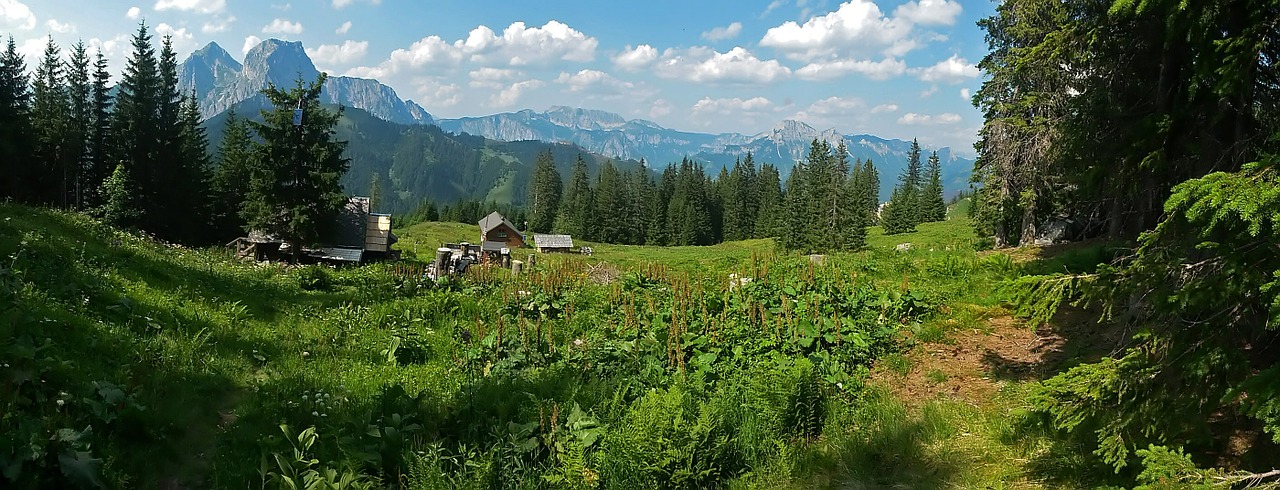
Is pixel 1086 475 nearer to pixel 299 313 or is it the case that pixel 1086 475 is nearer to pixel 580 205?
pixel 299 313

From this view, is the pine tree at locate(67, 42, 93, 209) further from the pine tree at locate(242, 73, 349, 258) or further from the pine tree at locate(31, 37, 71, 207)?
the pine tree at locate(242, 73, 349, 258)

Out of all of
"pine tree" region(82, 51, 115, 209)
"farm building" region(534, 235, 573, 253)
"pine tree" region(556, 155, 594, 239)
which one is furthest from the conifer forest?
"pine tree" region(556, 155, 594, 239)

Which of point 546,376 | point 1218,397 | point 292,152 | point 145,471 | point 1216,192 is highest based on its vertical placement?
point 292,152

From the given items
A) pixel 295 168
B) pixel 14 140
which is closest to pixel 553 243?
pixel 295 168

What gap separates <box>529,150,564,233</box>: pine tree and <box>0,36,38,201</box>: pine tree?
251ft

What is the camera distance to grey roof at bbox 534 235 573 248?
85438mm

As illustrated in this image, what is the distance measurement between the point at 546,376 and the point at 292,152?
33873mm

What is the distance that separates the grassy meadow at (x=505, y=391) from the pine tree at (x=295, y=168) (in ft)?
79.7

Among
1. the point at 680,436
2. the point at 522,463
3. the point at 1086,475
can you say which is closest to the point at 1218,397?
the point at 1086,475

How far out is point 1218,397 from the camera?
13.7ft

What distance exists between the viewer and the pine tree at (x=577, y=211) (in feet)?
349

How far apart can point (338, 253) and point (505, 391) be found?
125ft

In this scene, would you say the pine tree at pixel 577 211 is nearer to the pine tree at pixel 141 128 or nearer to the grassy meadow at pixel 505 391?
the pine tree at pixel 141 128

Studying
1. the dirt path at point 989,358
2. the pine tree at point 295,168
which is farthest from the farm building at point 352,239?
the dirt path at point 989,358
